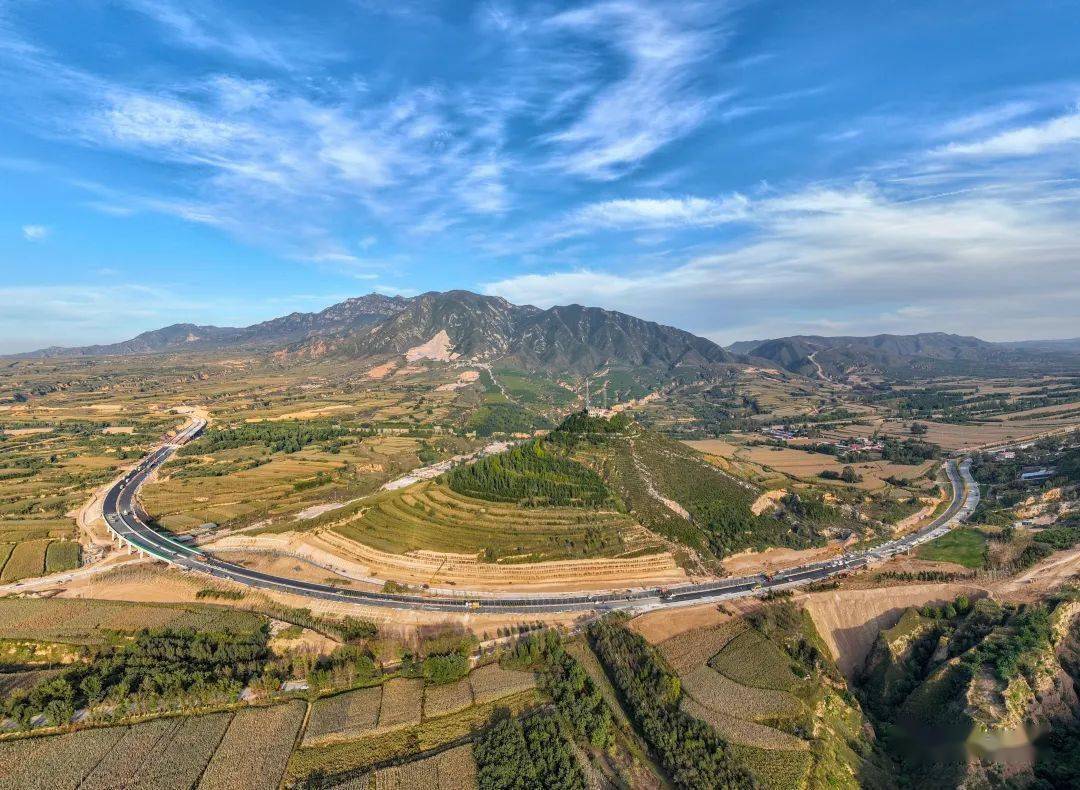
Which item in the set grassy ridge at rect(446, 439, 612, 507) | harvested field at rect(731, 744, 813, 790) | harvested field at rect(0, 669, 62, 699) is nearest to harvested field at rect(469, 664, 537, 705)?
harvested field at rect(731, 744, 813, 790)

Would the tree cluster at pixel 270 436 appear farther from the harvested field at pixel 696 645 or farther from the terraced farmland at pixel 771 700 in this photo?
the terraced farmland at pixel 771 700

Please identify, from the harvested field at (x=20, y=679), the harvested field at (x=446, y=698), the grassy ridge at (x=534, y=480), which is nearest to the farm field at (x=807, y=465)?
the grassy ridge at (x=534, y=480)

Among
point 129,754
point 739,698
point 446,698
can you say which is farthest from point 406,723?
point 739,698

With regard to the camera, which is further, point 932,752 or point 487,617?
point 487,617

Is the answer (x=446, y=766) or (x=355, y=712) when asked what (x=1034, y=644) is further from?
(x=355, y=712)

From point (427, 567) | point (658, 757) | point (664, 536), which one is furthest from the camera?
point (664, 536)

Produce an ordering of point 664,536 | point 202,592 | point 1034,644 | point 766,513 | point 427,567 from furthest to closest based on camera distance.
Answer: point 766,513, point 664,536, point 427,567, point 202,592, point 1034,644

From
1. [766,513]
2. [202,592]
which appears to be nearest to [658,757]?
[766,513]
